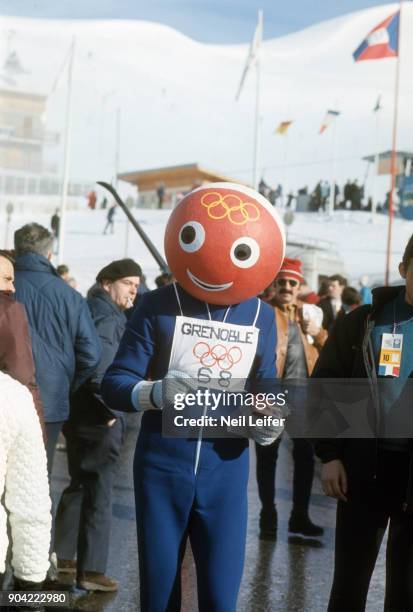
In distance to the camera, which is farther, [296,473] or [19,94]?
[19,94]

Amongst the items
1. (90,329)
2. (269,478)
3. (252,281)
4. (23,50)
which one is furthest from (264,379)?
(23,50)

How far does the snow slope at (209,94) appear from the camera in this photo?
106188 mm

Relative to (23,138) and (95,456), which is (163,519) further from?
(23,138)

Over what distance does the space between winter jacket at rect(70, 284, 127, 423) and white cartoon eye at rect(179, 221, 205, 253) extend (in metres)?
1.96

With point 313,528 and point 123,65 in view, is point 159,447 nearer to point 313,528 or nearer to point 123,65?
point 313,528

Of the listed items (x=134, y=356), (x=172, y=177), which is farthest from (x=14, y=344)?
(x=172, y=177)

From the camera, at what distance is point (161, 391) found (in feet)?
11.2

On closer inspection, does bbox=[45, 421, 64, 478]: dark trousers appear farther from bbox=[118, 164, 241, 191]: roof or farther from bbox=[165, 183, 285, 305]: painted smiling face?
bbox=[118, 164, 241, 191]: roof

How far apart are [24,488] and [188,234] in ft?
3.50

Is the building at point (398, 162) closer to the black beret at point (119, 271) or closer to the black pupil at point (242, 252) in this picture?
the black beret at point (119, 271)

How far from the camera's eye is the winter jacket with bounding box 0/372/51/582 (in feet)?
9.46

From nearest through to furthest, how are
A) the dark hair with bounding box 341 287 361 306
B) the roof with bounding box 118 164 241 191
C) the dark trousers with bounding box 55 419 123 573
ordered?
the dark trousers with bounding box 55 419 123 573 → the dark hair with bounding box 341 287 361 306 → the roof with bounding box 118 164 241 191

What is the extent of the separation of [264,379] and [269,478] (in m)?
3.30

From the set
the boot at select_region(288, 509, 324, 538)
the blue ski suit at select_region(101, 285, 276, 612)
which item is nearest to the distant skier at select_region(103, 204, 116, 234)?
the boot at select_region(288, 509, 324, 538)
